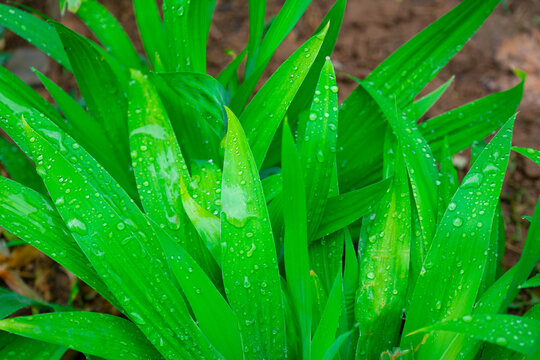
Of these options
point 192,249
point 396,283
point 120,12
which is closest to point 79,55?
point 192,249

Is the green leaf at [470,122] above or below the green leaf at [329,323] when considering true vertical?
above

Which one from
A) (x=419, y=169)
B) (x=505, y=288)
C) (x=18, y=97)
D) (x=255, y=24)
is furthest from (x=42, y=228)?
(x=505, y=288)

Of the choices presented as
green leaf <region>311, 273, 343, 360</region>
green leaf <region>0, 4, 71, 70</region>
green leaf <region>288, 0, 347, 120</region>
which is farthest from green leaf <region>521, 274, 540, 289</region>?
green leaf <region>0, 4, 71, 70</region>

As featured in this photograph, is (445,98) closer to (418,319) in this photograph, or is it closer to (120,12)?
(418,319)

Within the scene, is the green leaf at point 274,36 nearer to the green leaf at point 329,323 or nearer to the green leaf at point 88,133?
the green leaf at point 88,133

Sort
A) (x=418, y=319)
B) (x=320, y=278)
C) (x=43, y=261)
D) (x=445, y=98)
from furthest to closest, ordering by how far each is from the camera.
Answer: (x=445, y=98)
(x=43, y=261)
(x=320, y=278)
(x=418, y=319)

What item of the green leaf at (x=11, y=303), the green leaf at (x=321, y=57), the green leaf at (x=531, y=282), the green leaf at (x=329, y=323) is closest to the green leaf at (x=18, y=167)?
the green leaf at (x=11, y=303)
